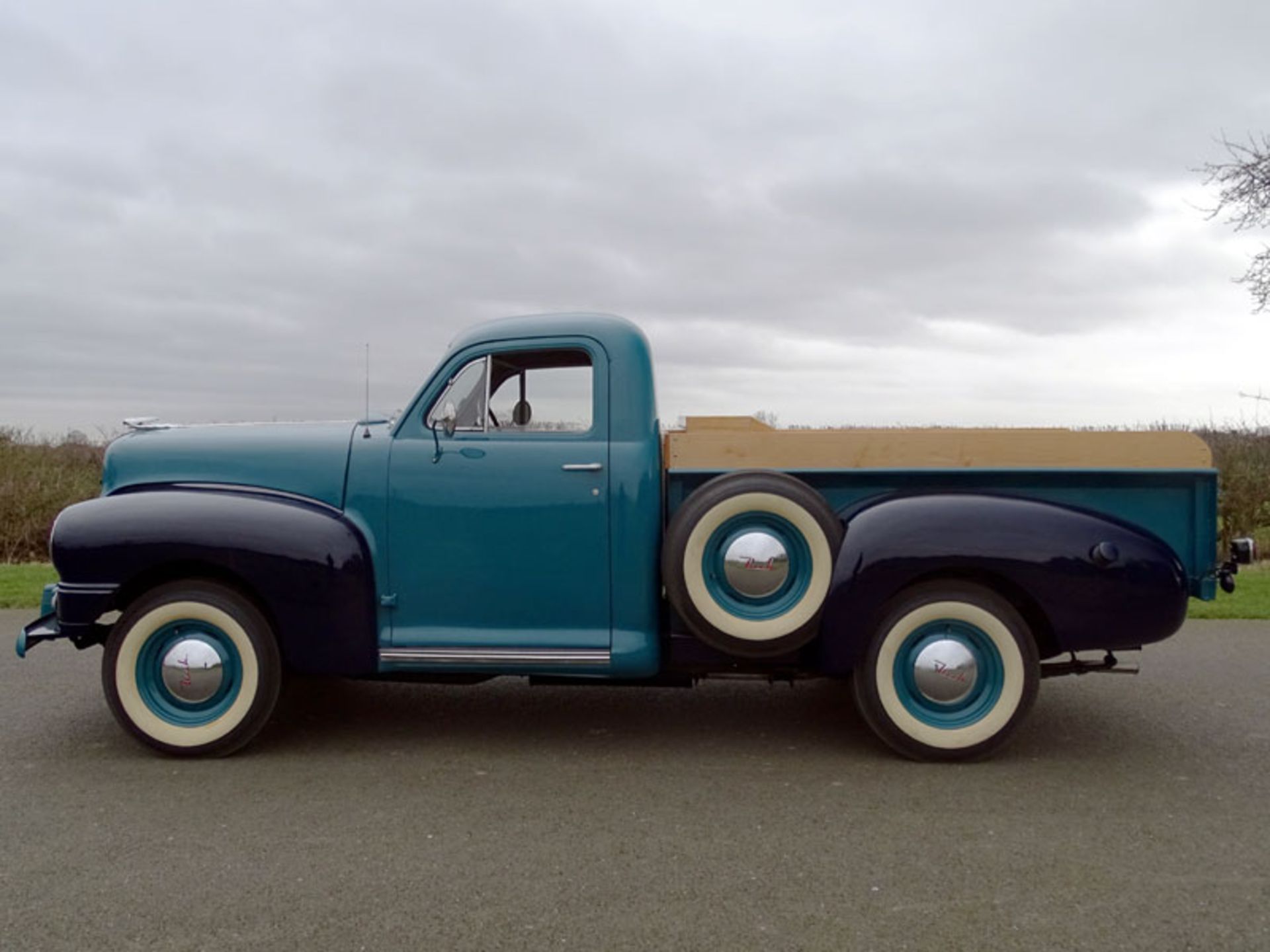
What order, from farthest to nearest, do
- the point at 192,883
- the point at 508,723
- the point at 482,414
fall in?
the point at 508,723 → the point at 482,414 → the point at 192,883

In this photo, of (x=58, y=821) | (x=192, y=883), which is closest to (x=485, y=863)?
(x=192, y=883)

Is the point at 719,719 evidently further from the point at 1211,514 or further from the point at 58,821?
the point at 58,821

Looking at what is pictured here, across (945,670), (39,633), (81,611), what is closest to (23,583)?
(39,633)

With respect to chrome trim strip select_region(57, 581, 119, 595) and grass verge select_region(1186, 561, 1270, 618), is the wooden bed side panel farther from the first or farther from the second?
grass verge select_region(1186, 561, 1270, 618)

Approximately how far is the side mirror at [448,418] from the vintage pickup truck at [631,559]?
11 millimetres

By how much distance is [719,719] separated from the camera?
534cm

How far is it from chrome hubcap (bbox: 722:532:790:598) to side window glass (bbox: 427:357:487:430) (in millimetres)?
1312

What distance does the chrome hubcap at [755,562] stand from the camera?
4430 millimetres

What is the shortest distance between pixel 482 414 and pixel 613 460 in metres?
0.67

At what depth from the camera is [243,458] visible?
497cm

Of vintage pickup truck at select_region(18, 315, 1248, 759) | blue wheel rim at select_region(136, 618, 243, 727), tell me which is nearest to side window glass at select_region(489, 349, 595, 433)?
vintage pickup truck at select_region(18, 315, 1248, 759)

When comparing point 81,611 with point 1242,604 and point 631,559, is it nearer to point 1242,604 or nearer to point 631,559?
point 631,559

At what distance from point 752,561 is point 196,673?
2509 millimetres

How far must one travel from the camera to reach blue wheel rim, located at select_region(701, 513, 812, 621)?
4.46 m
